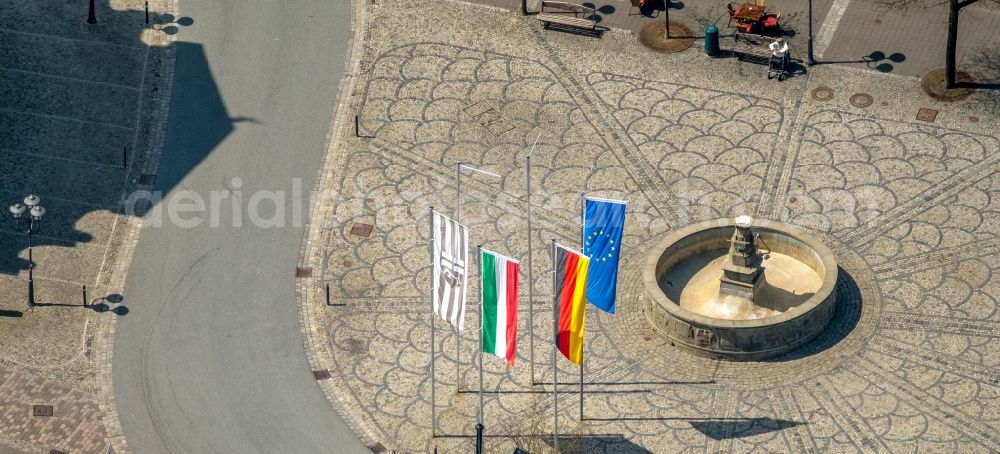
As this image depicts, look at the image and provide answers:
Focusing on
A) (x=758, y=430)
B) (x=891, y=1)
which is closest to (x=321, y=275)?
(x=758, y=430)

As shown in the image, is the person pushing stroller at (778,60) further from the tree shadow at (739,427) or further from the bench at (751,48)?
the tree shadow at (739,427)

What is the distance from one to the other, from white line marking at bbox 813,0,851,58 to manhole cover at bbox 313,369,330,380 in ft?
81.8

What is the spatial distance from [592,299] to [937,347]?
41.0ft

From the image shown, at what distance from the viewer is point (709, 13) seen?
8919cm

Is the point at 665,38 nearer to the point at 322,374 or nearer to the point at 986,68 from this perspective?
the point at 986,68

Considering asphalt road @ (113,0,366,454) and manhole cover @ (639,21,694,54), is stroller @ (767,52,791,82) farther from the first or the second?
asphalt road @ (113,0,366,454)

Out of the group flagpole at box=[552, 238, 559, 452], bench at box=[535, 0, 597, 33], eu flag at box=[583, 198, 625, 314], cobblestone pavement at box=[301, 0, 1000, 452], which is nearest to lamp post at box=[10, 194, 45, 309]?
cobblestone pavement at box=[301, 0, 1000, 452]

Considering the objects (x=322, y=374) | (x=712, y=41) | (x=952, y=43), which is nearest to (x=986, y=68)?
(x=952, y=43)

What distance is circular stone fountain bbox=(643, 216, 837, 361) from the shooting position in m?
73.8

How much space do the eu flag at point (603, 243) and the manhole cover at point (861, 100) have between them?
17.6 metres

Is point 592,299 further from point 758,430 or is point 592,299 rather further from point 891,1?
point 891,1

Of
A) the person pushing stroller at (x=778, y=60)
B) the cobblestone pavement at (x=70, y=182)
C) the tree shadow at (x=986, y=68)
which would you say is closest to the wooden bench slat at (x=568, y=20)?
the person pushing stroller at (x=778, y=60)

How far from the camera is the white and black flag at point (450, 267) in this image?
6800 cm

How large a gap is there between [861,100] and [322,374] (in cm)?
2439
